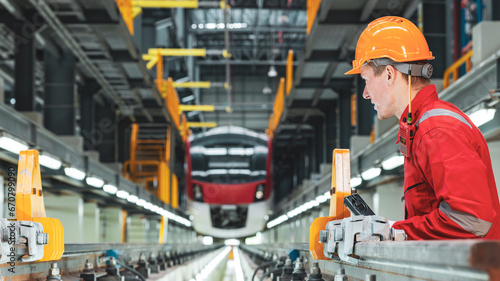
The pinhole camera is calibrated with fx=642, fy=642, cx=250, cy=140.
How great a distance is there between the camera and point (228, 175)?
55.3 feet

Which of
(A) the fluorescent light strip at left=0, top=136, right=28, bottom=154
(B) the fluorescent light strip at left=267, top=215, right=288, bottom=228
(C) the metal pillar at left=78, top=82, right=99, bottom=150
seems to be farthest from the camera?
(B) the fluorescent light strip at left=267, top=215, right=288, bottom=228

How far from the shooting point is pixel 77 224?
11.5 metres

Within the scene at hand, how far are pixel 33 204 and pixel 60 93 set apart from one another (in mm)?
8440

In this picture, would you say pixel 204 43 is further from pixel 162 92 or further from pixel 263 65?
pixel 162 92

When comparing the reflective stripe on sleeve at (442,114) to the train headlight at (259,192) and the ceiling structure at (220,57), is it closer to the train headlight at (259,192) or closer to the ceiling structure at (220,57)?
the ceiling structure at (220,57)

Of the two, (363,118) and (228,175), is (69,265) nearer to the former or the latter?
(363,118)

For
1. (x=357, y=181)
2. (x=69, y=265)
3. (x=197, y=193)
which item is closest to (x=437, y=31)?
(x=357, y=181)

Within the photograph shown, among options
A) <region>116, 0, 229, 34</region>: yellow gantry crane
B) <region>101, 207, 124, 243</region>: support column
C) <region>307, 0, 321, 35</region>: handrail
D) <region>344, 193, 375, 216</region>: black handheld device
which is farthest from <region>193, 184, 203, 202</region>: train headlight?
<region>344, 193, 375, 216</region>: black handheld device

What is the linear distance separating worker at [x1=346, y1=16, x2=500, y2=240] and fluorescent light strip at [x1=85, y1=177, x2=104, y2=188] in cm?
734

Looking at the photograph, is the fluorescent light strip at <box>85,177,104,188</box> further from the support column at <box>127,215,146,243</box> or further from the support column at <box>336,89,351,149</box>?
the support column at <box>127,215,146,243</box>

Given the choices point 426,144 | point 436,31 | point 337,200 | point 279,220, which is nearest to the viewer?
point 426,144

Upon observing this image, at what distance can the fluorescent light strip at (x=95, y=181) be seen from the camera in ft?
30.2

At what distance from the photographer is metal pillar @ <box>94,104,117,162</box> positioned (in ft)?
54.4

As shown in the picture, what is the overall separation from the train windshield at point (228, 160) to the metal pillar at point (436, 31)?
9.36 meters
